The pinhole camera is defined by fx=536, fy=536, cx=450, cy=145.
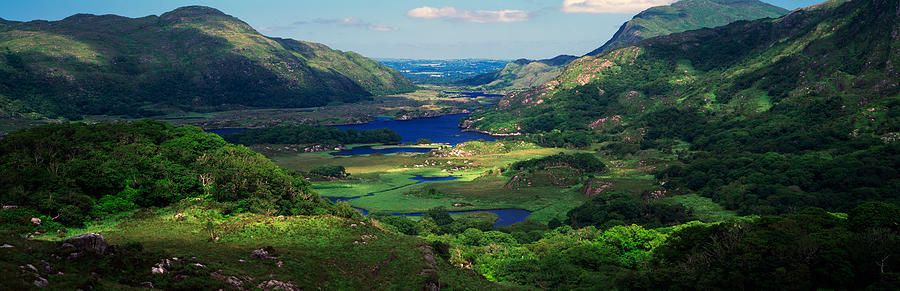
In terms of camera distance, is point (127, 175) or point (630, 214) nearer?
point (127, 175)

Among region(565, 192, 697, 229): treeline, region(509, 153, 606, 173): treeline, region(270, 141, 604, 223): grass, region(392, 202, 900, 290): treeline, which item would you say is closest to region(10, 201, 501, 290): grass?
region(392, 202, 900, 290): treeline

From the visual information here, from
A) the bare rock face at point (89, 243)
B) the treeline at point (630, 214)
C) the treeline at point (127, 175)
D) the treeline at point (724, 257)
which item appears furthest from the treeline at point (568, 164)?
the bare rock face at point (89, 243)

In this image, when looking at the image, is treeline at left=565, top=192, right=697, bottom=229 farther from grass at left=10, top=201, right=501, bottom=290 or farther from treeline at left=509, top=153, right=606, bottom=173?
Result: grass at left=10, top=201, right=501, bottom=290

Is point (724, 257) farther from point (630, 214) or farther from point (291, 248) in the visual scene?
Result: point (630, 214)

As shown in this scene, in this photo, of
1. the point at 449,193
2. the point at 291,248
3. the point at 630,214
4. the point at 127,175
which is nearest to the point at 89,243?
the point at 291,248

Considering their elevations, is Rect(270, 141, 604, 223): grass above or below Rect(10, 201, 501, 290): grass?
below

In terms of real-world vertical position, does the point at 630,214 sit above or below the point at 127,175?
below

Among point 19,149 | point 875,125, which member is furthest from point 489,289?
point 875,125
